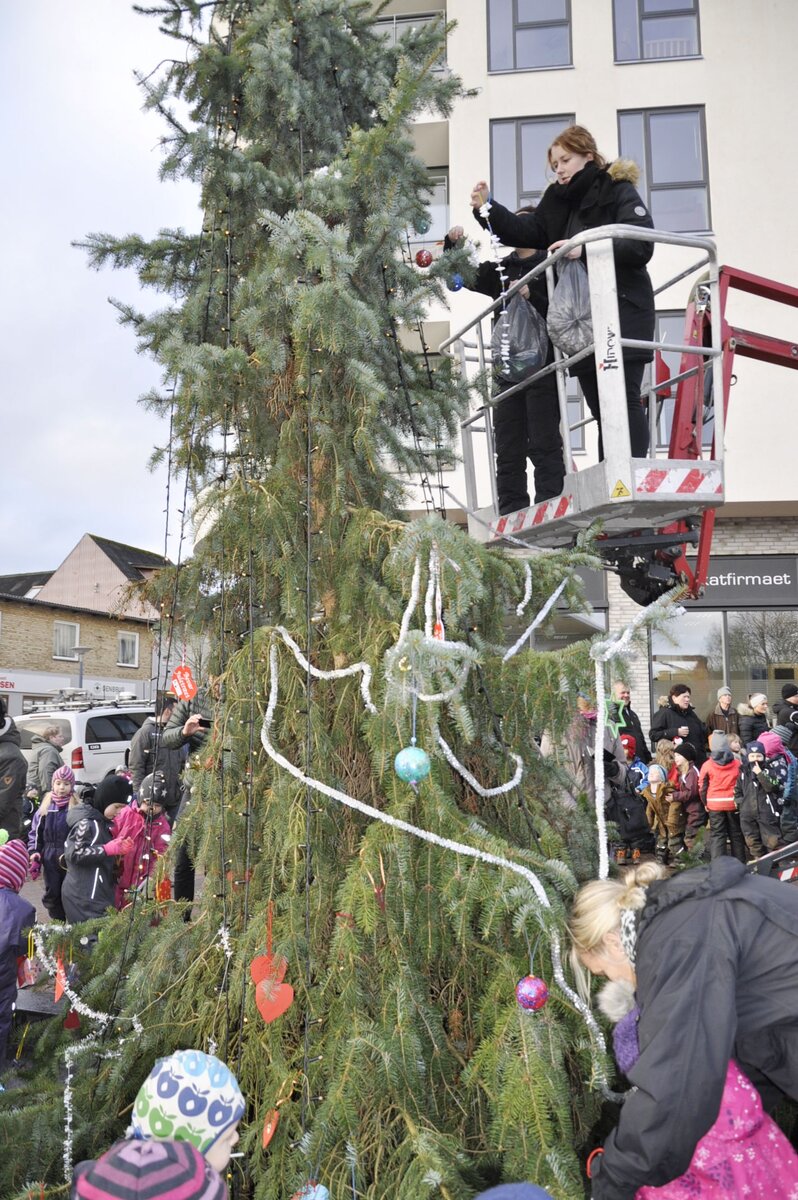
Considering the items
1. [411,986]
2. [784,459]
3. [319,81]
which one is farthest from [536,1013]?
[784,459]

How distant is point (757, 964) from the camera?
2.06m

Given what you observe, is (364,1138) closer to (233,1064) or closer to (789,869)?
(233,1064)

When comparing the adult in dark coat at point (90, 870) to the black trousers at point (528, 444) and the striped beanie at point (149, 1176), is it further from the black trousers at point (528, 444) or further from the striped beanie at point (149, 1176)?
the striped beanie at point (149, 1176)

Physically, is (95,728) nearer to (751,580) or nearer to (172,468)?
(751,580)

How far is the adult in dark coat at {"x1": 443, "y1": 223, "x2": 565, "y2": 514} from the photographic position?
4363 mm

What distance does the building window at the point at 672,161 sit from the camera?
1555 cm

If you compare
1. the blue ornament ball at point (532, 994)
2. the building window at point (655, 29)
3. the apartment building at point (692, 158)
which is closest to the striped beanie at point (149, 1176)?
the blue ornament ball at point (532, 994)

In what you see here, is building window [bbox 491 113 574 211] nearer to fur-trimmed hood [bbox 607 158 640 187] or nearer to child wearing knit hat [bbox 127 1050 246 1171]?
fur-trimmed hood [bbox 607 158 640 187]

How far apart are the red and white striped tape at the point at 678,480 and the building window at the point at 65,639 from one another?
3284 cm

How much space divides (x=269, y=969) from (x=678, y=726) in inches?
340

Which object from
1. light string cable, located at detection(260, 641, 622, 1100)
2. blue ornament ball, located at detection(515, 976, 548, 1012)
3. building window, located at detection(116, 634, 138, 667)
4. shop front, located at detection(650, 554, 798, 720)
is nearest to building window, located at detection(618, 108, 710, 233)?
shop front, located at detection(650, 554, 798, 720)

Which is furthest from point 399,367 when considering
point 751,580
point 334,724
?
point 751,580

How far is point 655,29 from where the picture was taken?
53.1 ft

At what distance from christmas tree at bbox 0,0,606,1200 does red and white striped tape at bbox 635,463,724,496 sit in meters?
0.57
